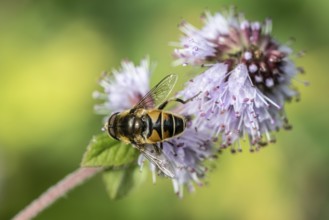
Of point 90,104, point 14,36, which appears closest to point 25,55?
point 14,36

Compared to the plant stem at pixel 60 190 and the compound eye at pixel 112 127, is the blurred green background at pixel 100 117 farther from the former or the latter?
the compound eye at pixel 112 127

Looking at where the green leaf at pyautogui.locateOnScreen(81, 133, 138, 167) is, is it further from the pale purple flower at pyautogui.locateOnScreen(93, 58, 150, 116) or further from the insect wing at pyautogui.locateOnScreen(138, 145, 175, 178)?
the pale purple flower at pyautogui.locateOnScreen(93, 58, 150, 116)

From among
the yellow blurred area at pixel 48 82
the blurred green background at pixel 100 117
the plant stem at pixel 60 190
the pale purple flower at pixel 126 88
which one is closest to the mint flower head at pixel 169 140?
the pale purple flower at pixel 126 88

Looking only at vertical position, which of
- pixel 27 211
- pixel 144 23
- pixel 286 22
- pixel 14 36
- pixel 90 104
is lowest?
pixel 27 211

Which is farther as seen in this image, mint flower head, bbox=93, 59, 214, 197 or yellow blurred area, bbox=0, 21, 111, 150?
yellow blurred area, bbox=0, 21, 111, 150

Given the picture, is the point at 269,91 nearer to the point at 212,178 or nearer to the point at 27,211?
the point at 27,211

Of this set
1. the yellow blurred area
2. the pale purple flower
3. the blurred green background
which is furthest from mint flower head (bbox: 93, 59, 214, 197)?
Answer: the yellow blurred area
